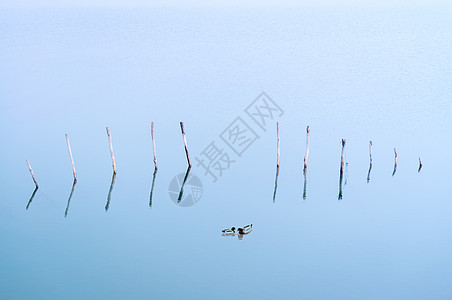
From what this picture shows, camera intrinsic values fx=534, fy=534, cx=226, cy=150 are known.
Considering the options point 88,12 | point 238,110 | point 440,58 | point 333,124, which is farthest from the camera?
point 88,12

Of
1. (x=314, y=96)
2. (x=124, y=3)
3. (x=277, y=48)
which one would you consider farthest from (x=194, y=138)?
(x=124, y=3)

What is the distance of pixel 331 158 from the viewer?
59.7 feet

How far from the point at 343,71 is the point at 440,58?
6.73 metres

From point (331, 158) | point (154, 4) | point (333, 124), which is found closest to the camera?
point (331, 158)

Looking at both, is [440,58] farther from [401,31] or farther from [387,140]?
[387,140]

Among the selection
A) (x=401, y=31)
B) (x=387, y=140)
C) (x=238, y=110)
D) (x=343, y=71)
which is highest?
(x=401, y=31)

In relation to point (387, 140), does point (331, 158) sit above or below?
below

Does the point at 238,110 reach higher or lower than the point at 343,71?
lower

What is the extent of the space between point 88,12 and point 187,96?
28.5 meters

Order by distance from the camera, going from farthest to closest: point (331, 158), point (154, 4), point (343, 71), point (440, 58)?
point (154, 4) → point (440, 58) → point (343, 71) → point (331, 158)

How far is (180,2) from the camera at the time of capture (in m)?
58.6

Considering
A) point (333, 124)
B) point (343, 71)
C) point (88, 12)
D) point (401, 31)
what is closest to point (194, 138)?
point (333, 124)

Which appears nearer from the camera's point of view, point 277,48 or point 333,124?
point 333,124

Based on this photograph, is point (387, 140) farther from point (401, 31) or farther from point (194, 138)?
point (401, 31)
